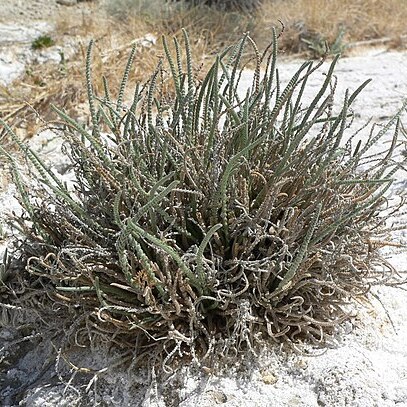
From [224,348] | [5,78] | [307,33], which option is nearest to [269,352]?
[224,348]

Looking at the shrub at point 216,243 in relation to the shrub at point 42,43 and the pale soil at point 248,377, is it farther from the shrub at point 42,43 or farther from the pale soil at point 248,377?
the shrub at point 42,43

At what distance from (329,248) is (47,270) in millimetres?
782

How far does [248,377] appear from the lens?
154 cm

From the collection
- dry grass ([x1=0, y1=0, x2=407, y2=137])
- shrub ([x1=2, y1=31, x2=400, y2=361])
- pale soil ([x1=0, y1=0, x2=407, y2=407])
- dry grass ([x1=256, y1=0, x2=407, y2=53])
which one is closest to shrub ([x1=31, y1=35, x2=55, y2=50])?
dry grass ([x1=0, y1=0, x2=407, y2=137])

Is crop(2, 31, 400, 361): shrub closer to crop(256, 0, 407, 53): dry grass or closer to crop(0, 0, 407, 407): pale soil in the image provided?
crop(0, 0, 407, 407): pale soil

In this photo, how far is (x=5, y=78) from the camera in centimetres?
385

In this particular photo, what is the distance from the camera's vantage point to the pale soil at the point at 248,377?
4.90 feet

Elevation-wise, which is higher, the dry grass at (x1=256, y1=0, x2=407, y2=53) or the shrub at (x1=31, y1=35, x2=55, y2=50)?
the shrub at (x1=31, y1=35, x2=55, y2=50)

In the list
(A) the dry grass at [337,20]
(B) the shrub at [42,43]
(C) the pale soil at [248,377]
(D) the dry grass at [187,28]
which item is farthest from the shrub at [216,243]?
(A) the dry grass at [337,20]

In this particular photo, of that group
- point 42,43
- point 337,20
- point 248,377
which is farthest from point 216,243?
point 337,20

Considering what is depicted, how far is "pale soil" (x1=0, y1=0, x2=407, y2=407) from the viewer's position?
4.90ft

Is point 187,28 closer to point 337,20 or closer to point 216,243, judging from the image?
point 337,20

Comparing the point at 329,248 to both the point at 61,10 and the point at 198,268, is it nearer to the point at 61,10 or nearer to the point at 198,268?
the point at 198,268

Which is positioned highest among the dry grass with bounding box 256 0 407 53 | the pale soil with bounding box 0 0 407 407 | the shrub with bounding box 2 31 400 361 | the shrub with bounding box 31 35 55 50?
the shrub with bounding box 2 31 400 361
